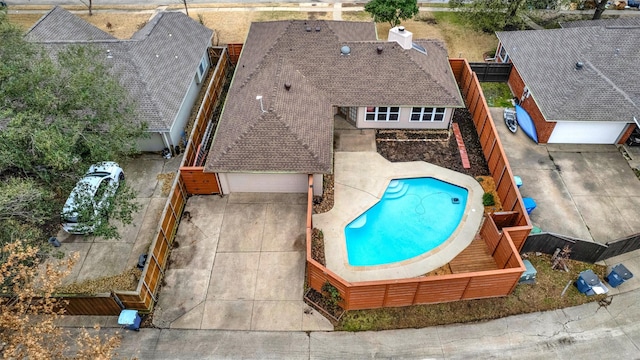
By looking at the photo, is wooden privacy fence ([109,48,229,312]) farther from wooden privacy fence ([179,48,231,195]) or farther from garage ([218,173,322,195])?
garage ([218,173,322,195])

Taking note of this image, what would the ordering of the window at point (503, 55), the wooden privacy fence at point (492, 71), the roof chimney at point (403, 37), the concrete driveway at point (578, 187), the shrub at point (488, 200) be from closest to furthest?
the concrete driveway at point (578, 187), the shrub at point (488, 200), the roof chimney at point (403, 37), the wooden privacy fence at point (492, 71), the window at point (503, 55)

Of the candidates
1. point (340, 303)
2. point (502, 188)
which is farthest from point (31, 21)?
point (502, 188)

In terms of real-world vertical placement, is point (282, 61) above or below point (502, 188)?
above

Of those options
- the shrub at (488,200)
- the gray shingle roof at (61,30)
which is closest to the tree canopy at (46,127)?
the gray shingle roof at (61,30)

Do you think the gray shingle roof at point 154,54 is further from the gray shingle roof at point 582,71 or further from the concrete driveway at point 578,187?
the gray shingle roof at point 582,71

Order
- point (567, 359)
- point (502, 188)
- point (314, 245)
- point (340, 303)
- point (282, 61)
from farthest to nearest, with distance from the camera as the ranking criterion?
point (282, 61) < point (502, 188) < point (314, 245) < point (340, 303) < point (567, 359)

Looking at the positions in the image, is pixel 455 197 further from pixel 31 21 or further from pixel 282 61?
pixel 31 21

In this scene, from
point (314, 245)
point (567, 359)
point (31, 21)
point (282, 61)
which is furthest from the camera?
point (31, 21)
